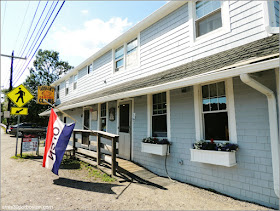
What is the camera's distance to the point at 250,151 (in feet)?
12.4

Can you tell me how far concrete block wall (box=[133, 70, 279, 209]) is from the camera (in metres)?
3.60

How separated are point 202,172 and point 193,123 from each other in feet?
4.09

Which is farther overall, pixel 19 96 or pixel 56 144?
pixel 19 96

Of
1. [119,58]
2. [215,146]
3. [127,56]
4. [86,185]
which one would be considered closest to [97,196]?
[86,185]

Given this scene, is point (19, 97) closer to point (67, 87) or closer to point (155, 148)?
point (155, 148)

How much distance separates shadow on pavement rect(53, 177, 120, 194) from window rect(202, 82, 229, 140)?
2770 millimetres

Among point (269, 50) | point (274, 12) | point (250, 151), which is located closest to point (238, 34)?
point (274, 12)

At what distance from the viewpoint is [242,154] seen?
3.90 meters

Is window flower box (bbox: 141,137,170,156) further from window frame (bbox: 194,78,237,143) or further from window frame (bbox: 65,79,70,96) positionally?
window frame (bbox: 65,79,70,96)

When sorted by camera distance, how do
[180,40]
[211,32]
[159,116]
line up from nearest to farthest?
[211,32]
[180,40]
[159,116]

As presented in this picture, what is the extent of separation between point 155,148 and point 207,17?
4.16 meters

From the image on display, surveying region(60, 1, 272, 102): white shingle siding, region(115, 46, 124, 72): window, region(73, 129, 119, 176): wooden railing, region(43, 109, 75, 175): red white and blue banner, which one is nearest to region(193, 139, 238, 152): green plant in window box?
region(73, 129, 119, 176): wooden railing

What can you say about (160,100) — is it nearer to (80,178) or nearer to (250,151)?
(250,151)

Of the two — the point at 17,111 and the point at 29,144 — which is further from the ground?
the point at 17,111
